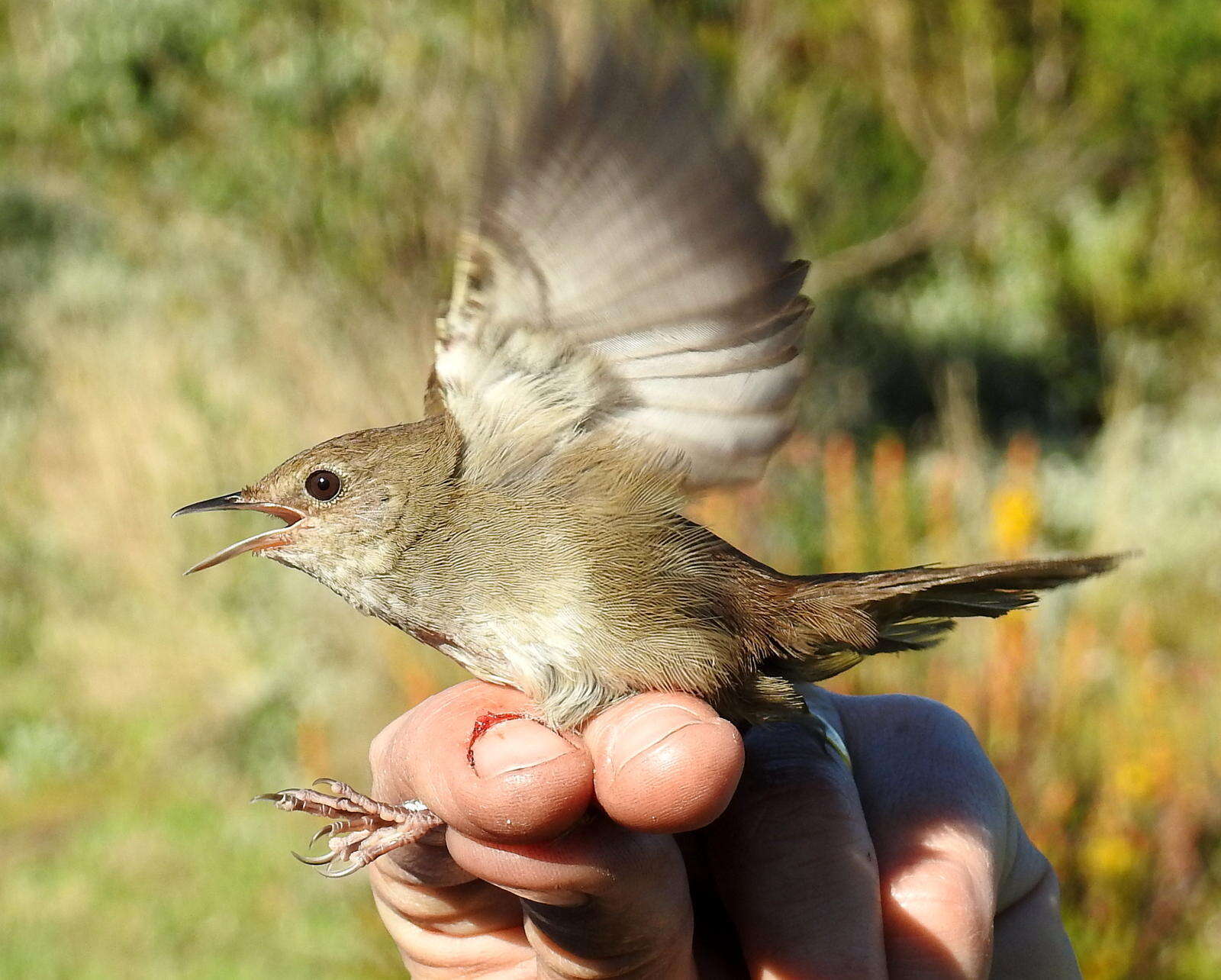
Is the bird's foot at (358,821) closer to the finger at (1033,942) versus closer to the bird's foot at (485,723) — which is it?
the bird's foot at (485,723)

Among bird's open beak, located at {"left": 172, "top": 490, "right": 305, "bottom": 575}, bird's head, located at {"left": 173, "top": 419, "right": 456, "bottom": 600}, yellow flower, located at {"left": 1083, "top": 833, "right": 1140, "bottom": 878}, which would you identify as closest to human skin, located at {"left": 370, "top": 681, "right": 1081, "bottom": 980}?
bird's head, located at {"left": 173, "top": 419, "right": 456, "bottom": 600}

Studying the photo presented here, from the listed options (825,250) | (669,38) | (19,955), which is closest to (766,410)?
(669,38)

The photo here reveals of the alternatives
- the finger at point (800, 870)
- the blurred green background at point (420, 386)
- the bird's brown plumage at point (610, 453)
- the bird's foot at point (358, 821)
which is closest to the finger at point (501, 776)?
the bird's foot at point (358, 821)

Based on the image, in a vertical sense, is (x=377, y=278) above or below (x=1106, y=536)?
above

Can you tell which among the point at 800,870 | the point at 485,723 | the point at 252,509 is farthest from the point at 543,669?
the point at 252,509

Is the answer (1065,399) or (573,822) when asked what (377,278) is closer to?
(1065,399)

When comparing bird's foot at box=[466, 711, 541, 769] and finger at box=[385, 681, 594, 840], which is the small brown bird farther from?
finger at box=[385, 681, 594, 840]
